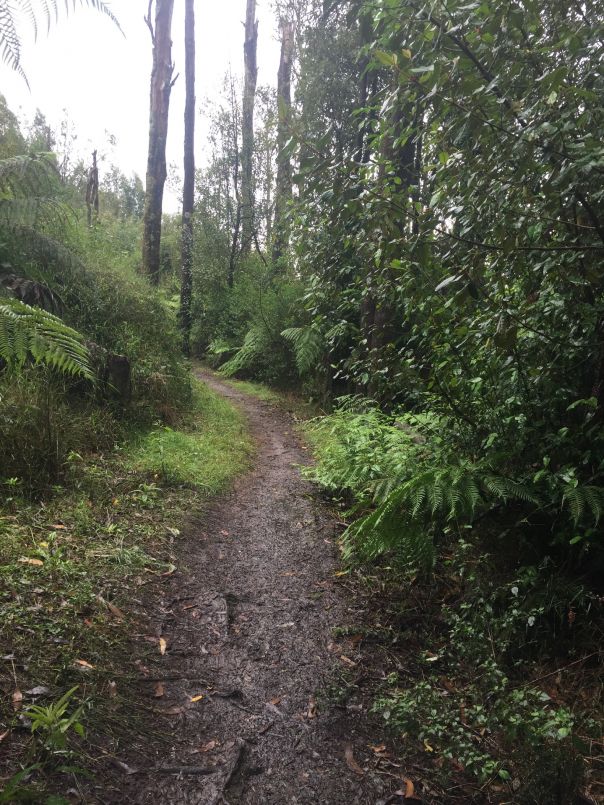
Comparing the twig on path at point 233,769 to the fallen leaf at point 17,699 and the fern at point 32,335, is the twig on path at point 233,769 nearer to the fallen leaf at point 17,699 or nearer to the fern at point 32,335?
the fallen leaf at point 17,699

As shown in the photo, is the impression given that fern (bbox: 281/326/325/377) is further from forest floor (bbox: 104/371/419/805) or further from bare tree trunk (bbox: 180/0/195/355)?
forest floor (bbox: 104/371/419/805)

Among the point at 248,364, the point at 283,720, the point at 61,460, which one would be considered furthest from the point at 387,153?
the point at 248,364

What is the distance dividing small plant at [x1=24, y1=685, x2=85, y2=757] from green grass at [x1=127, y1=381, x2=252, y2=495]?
317 cm

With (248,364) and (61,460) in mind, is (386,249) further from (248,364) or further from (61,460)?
(248,364)

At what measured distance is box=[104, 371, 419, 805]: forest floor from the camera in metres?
2.20

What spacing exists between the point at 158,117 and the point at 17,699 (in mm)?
13185

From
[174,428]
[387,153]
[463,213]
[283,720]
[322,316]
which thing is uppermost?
[387,153]

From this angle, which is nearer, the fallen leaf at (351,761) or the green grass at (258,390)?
the fallen leaf at (351,761)

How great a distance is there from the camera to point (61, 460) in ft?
14.6

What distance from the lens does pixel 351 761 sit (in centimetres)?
238

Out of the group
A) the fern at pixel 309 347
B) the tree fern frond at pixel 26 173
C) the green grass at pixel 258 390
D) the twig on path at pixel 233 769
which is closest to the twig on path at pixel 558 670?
the twig on path at pixel 233 769

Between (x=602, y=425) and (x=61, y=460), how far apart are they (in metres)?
4.17

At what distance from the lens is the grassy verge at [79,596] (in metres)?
2.01

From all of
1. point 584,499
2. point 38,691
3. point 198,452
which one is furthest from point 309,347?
point 38,691
